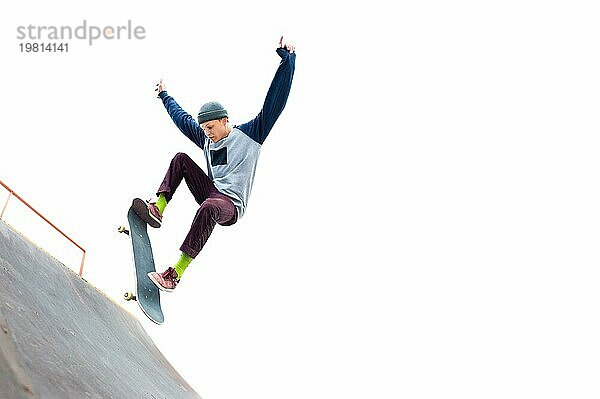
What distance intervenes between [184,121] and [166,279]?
4.24 ft

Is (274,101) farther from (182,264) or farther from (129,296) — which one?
(129,296)

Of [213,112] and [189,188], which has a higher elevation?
[213,112]

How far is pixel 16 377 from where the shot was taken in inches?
72.2

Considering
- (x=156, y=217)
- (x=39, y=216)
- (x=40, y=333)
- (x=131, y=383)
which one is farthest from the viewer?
(x=156, y=217)

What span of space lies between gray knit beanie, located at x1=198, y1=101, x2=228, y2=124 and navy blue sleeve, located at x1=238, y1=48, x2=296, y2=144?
0.59 ft

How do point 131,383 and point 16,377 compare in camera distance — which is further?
point 131,383

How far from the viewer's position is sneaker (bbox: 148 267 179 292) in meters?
3.83

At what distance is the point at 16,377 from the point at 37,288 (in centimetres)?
103

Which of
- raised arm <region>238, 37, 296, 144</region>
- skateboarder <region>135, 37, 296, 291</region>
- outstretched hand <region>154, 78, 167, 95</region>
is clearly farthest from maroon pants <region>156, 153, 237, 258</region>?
outstretched hand <region>154, 78, 167, 95</region>

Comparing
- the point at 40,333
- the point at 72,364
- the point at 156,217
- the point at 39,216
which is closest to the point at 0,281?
the point at 40,333

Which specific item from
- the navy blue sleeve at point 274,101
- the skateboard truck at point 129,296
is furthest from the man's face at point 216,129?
the skateboard truck at point 129,296

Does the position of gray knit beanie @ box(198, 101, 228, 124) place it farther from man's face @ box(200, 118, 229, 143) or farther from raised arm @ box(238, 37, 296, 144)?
raised arm @ box(238, 37, 296, 144)

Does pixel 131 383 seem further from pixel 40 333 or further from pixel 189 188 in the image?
pixel 189 188

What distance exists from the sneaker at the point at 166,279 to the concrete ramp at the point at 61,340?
355mm
